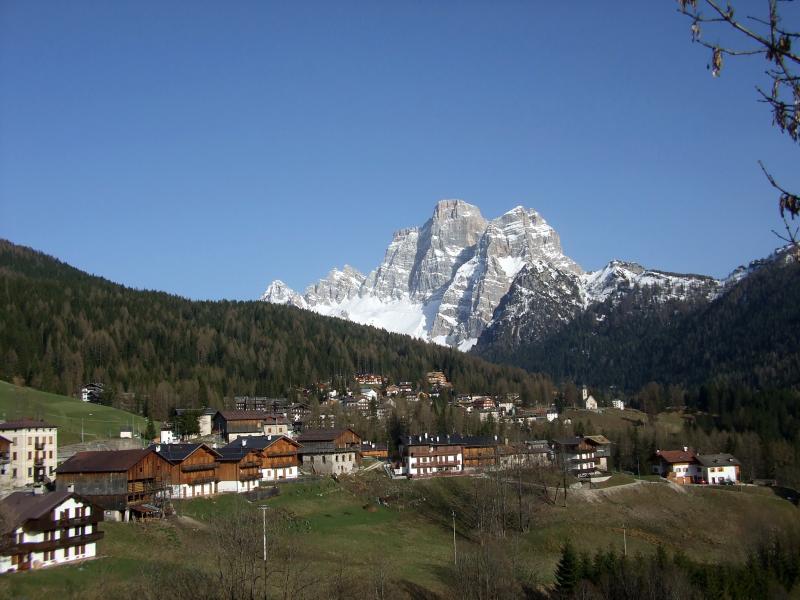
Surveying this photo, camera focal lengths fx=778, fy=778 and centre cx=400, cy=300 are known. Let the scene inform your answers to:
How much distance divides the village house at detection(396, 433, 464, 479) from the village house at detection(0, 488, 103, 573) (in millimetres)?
54943

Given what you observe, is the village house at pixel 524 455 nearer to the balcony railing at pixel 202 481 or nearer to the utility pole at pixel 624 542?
the utility pole at pixel 624 542

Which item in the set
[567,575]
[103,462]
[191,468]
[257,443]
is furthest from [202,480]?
[567,575]

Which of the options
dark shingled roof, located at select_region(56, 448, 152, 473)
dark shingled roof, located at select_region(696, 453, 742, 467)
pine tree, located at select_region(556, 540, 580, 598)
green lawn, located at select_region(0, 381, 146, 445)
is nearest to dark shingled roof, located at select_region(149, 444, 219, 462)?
dark shingled roof, located at select_region(56, 448, 152, 473)

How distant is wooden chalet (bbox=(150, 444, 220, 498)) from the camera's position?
76000mm

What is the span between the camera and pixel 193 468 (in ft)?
256

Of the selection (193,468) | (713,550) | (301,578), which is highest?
(193,468)

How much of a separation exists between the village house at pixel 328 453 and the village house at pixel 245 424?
18449 mm

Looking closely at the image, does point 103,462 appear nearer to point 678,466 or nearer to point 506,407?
point 678,466

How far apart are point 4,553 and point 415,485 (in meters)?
54.7

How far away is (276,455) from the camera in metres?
93.9

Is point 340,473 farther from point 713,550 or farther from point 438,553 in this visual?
point 713,550

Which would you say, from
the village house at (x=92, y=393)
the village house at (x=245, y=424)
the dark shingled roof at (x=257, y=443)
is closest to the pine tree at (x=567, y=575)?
the dark shingled roof at (x=257, y=443)

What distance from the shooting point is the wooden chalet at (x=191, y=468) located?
249 ft

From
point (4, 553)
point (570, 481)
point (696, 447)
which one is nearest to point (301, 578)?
point (4, 553)
